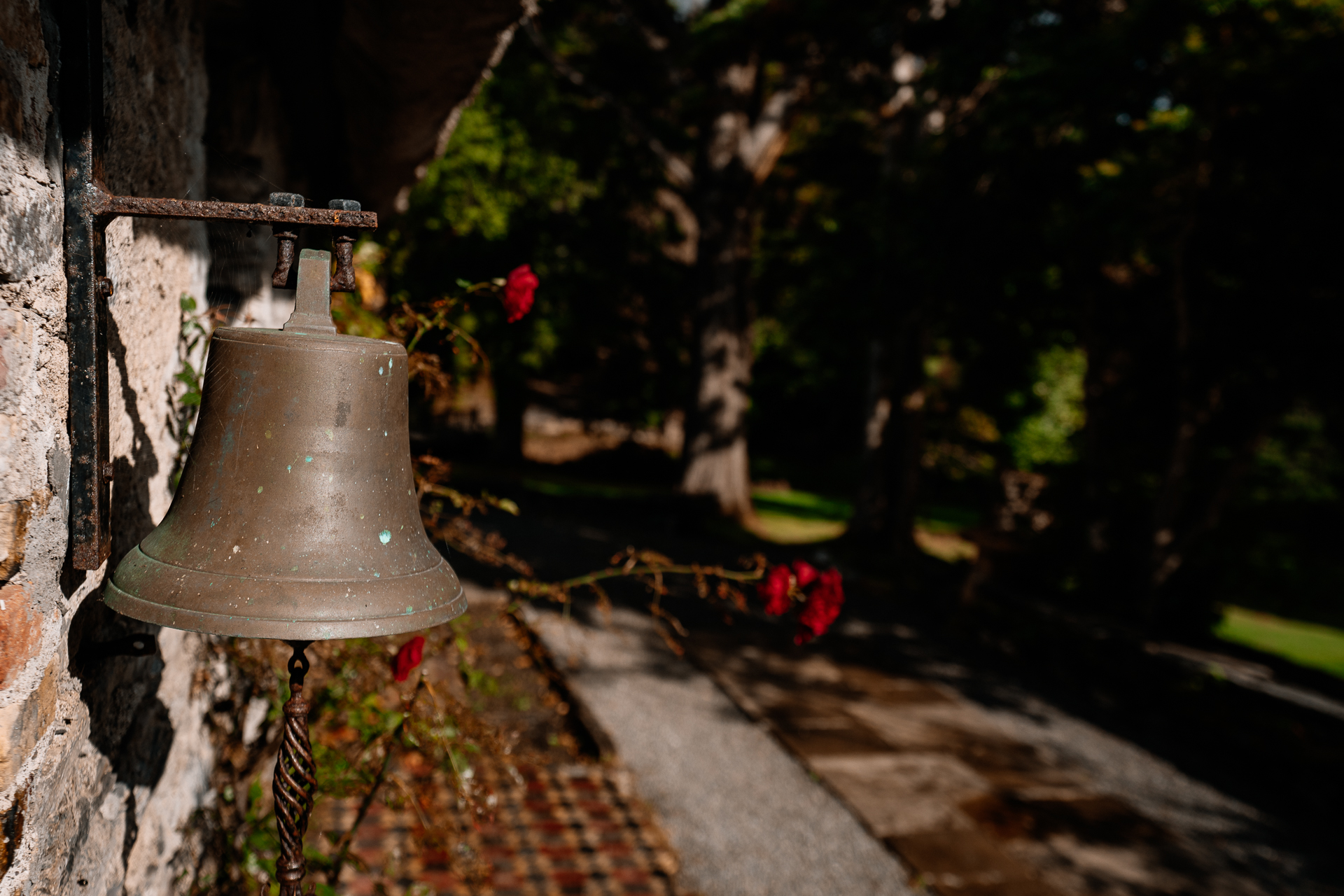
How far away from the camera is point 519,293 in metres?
1.89

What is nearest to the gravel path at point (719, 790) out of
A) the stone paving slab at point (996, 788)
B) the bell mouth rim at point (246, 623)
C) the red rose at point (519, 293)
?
the stone paving slab at point (996, 788)

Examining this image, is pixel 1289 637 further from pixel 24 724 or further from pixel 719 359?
pixel 24 724

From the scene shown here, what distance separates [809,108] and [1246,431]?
25.7 ft

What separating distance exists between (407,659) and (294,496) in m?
0.72

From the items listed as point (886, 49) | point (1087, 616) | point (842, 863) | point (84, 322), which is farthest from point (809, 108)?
point (84, 322)

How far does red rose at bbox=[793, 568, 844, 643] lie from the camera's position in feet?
5.91

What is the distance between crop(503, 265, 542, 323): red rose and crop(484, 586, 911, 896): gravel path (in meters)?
1.12

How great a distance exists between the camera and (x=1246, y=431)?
264 inches

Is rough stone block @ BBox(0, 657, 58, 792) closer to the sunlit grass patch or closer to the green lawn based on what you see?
the green lawn

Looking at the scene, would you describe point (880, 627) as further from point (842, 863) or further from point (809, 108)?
point (809, 108)

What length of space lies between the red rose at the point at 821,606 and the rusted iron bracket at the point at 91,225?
1178mm

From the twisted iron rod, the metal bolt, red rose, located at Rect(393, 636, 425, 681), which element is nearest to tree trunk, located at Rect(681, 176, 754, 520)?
red rose, located at Rect(393, 636, 425, 681)

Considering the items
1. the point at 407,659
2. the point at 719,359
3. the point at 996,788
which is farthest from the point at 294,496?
the point at 719,359

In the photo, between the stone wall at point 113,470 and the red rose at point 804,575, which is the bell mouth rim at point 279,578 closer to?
the stone wall at point 113,470
